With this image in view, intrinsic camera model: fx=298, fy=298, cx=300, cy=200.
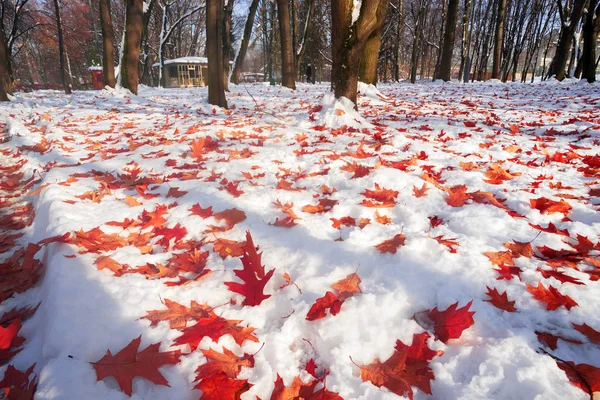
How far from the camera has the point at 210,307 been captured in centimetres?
142

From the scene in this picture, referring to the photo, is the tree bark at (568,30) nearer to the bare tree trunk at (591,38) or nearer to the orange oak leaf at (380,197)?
the bare tree trunk at (591,38)

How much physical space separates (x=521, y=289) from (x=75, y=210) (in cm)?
289

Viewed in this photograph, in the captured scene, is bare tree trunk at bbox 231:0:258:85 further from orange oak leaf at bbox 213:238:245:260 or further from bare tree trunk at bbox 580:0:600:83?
orange oak leaf at bbox 213:238:245:260

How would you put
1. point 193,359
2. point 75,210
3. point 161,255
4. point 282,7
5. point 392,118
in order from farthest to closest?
point 282,7
point 392,118
point 75,210
point 161,255
point 193,359

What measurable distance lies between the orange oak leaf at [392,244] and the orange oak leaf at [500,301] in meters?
0.49

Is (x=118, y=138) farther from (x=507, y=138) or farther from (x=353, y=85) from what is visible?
(x=507, y=138)

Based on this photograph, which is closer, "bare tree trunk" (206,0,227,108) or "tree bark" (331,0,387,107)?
"tree bark" (331,0,387,107)

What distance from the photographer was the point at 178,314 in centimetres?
137

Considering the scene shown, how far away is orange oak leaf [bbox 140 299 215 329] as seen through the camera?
1325 millimetres

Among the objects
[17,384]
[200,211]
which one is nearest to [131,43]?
[200,211]

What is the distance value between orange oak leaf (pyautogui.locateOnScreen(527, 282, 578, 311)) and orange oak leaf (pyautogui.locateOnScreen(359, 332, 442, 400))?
60cm

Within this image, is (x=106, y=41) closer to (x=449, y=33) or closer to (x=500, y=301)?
(x=449, y=33)

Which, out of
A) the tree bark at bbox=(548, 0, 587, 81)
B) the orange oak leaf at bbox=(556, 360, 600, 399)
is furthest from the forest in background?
the orange oak leaf at bbox=(556, 360, 600, 399)

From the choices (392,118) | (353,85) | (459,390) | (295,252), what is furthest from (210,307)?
(392,118)
